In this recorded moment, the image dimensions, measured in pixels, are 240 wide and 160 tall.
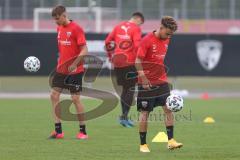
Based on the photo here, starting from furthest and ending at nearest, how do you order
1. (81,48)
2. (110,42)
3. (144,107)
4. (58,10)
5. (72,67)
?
1. (110,42)
2. (81,48)
3. (72,67)
4. (58,10)
5. (144,107)

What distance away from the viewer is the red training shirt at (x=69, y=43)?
511 inches

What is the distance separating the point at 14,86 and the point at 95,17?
8106 millimetres

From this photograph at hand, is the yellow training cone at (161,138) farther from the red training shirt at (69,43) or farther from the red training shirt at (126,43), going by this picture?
Answer: the red training shirt at (126,43)

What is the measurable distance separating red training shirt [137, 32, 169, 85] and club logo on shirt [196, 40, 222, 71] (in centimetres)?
1694

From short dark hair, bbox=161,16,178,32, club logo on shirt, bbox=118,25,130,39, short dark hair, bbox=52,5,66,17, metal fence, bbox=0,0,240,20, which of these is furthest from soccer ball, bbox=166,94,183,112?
metal fence, bbox=0,0,240,20

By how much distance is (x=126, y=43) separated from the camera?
1569cm

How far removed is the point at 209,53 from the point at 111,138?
52.3 feet

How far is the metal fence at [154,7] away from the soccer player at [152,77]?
27.0 meters

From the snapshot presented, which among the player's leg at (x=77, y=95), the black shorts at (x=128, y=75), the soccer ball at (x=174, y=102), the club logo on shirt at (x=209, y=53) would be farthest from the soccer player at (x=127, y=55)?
the club logo on shirt at (x=209, y=53)

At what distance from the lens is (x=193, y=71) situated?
28391 mm

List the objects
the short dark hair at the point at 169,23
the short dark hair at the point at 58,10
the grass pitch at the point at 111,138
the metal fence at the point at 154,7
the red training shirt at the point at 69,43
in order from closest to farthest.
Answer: the grass pitch at the point at 111,138 < the short dark hair at the point at 169,23 < the short dark hair at the point at 58,10 < the red training shirt at the point at 69,43 < the metal fence at the point at 154,7

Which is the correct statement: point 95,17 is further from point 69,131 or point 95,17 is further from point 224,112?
point 69,131

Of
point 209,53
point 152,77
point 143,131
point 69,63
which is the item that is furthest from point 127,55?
point 209,53

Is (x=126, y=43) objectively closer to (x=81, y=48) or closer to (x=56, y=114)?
(x=81, y=48)
